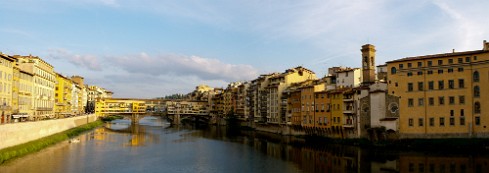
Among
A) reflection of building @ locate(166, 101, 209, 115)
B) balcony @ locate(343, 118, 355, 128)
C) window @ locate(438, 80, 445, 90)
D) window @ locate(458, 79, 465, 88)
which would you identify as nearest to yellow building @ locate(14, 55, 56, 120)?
reflection of building @ locate(166, 101, 209, 115)

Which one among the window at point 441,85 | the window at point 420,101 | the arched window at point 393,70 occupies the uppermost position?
the arched window at point 393,70

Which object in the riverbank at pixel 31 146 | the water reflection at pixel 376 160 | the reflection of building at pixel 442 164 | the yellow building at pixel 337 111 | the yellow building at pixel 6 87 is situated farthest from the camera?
the yellow building at pixel 337 111

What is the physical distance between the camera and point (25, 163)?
36344mm

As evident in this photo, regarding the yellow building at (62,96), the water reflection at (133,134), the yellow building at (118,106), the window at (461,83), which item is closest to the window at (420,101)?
the window at (461,83)

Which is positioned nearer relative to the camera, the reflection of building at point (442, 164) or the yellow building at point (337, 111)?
the reflection of building at point (442, 164)

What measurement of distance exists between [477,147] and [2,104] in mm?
55125

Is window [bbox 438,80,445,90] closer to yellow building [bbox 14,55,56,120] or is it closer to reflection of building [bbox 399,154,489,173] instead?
reflection of building [bbox 399,154,489,173]

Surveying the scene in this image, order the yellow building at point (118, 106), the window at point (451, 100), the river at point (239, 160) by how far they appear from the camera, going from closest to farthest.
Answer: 1. the river at point (239, 160)
2. the window at point (451, 100)
3. the yellow building at point (118, 106)

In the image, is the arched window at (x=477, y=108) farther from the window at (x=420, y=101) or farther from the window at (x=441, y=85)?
the window at (x=420, y=101)

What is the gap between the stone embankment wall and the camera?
3750 cm

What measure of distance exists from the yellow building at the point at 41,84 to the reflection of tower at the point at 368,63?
49790 millimetres

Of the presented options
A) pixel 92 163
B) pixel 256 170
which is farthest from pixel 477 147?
pixel 92 163

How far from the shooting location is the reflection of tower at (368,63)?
60.8 m

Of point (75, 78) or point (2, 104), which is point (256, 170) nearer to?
point (2, 104)
